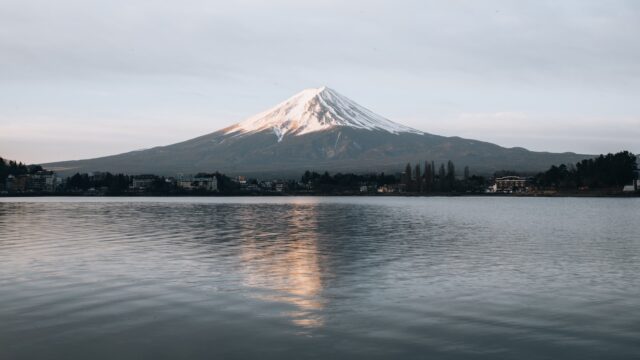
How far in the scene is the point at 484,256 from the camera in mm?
41719

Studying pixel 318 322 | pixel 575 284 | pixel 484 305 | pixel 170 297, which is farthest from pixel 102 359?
pixel 575 284

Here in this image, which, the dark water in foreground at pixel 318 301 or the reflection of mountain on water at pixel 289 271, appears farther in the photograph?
the reflection of mountain on water at pixel 289 271

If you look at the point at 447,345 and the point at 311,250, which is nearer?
the point at 447,345

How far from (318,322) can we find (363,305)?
3.46m

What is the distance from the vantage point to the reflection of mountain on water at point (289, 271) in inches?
946

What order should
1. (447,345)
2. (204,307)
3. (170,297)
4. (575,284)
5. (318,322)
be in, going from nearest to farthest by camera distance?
1. (447,345)
2. (318,322)
3. (204,307)
4. (170,297)
5. (575,284)

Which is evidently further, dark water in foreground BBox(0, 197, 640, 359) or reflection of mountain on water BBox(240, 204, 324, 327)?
reflection of mountain on water BBox(240, 204, 324, 327)

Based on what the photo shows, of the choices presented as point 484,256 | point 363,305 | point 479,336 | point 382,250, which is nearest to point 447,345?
point 479,336

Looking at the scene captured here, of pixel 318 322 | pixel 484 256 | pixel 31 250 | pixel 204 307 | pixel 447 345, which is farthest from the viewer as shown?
pixel 31 250

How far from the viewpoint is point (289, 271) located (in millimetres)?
34219

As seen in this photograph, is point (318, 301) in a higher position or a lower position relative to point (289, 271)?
lower

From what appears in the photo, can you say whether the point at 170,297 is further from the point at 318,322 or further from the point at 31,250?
the point at 31,250

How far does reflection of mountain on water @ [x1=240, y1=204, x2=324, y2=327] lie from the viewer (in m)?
24.0

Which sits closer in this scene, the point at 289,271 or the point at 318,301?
the point at 318,301
